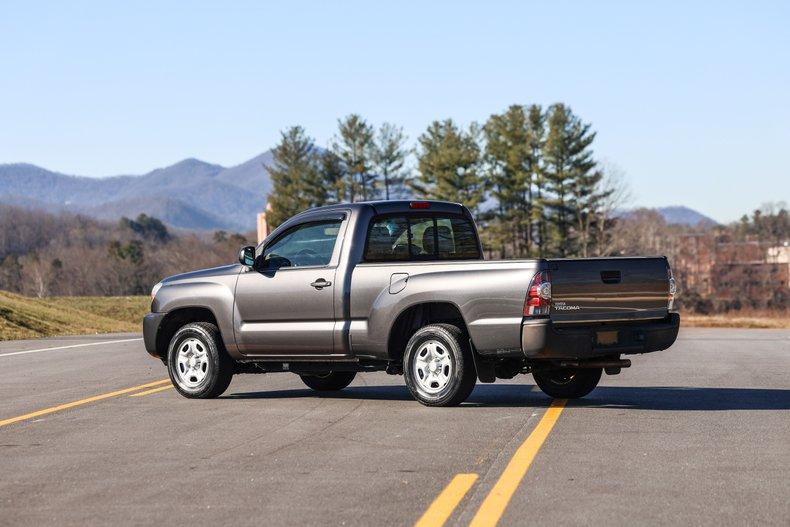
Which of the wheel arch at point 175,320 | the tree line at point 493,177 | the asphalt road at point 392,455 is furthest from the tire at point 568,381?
the tree line at point 493,177

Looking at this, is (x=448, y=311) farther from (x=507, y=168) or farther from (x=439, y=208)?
(x=507, y=168)

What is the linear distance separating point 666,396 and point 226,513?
7147 millimetres

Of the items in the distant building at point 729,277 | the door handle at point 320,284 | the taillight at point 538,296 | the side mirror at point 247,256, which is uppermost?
the side mirror at point 247,256

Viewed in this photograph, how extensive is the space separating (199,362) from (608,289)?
178 inches

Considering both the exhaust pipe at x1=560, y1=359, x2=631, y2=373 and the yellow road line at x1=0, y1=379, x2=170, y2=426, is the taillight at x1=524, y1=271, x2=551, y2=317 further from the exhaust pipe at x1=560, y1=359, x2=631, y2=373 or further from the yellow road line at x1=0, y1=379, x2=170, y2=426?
the yellow road line at x1=0, y1=379, x2=170, y2=426

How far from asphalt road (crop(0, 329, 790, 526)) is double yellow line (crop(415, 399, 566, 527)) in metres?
0.02

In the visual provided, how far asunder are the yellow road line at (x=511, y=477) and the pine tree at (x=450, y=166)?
3811 inches

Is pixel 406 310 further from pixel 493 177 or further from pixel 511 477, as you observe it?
pixel 493 177

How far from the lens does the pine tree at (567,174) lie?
107250mm

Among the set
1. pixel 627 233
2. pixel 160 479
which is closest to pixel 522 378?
pixel 160 479

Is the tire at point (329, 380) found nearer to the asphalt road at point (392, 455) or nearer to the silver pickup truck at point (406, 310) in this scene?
the silver pickup truck at point (406, 310)

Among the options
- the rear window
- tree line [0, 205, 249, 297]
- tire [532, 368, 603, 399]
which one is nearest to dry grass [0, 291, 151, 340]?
the rear window

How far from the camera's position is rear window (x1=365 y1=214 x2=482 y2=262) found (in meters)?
12.5

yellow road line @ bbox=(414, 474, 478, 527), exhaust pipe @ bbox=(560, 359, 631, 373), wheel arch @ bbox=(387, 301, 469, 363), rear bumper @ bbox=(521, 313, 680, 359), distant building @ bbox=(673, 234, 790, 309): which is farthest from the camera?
distant building @ bbox=(673, 234, 790, 309)
